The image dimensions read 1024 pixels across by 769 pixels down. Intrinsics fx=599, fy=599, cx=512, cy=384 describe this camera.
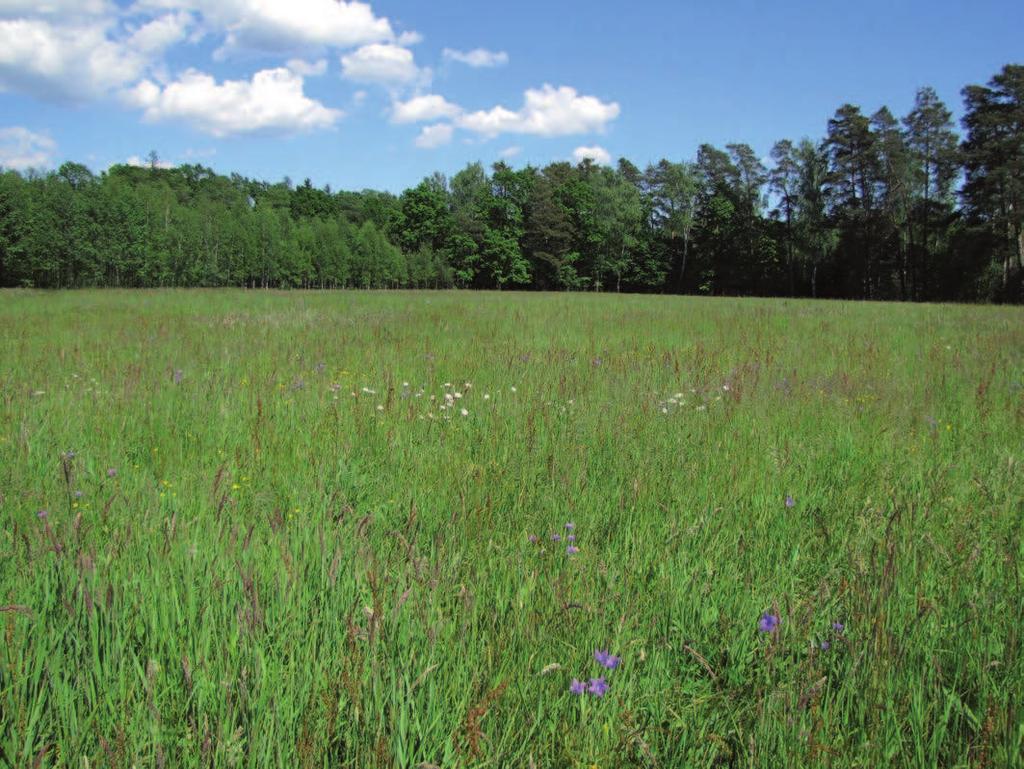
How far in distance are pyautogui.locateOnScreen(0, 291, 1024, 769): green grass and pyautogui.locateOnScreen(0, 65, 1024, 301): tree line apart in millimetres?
37590

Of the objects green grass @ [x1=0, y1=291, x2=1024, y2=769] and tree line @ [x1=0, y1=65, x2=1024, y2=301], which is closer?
green grass @ [x1=0, y1=291, x2=1024, y2=769]

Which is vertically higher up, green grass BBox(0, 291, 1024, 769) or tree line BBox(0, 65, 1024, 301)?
tree line BBox(0, 65, 1024, 301)

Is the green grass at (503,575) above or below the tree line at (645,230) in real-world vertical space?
below

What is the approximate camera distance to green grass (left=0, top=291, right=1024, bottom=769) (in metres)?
1.36

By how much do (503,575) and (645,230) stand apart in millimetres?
73817

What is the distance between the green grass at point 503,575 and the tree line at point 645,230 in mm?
37590

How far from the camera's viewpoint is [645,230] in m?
71.6

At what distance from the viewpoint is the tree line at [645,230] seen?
1581 inches

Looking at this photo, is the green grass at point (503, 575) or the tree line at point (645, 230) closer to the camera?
the green grass at point (503, 575)

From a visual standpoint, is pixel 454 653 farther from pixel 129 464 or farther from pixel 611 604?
pixel 129 464

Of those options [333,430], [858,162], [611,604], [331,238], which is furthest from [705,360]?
[331,238]

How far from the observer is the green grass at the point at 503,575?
1.36m

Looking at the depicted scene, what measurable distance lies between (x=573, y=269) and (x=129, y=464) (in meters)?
67.8

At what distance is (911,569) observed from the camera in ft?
7.09
